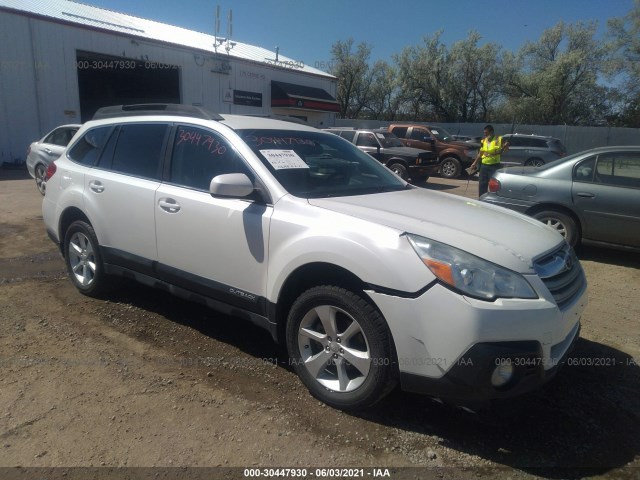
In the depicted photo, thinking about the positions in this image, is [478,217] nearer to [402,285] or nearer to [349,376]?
[402,285]

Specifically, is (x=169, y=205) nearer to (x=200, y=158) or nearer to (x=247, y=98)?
(x=200, y=158)

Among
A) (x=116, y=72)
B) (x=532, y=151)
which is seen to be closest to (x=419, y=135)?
(x=532, y=151)

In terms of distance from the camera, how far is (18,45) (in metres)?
16.8

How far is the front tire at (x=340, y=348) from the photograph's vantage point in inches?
102

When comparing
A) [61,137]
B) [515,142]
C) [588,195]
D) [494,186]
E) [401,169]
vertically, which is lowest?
[401,169]

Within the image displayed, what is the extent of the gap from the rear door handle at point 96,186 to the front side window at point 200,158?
88cm

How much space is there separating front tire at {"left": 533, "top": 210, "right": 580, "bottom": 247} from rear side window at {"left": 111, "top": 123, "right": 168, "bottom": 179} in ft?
16.6

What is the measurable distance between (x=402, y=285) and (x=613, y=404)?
1.77 metres

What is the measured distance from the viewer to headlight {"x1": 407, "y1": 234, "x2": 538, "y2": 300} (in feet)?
7.85

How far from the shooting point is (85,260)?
454 centimetres

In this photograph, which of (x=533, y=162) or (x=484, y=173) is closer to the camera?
(x=484, y=173)

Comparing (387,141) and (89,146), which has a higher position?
(89,146)

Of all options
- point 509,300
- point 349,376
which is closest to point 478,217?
point 509,300

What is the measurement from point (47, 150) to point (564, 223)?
10.5 m
